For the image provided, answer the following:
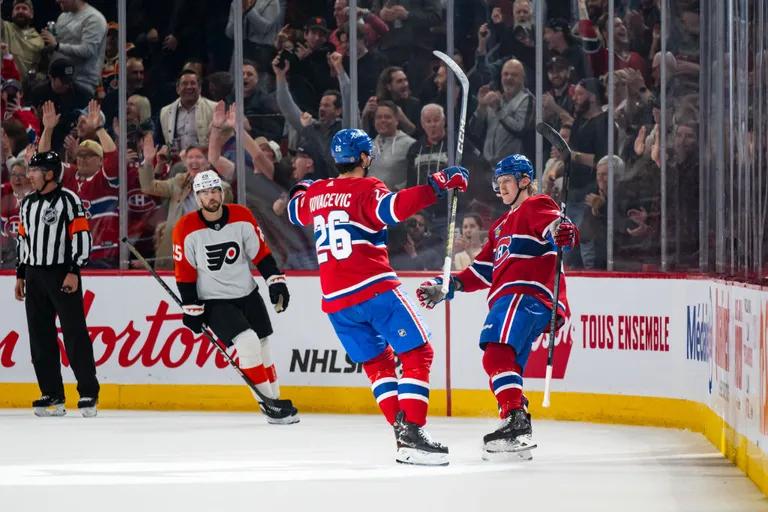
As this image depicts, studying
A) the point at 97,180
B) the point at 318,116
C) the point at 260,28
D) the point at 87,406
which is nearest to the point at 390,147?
the point at 318,116

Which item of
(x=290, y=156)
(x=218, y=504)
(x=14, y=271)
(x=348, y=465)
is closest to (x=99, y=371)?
(x=14, y=271)

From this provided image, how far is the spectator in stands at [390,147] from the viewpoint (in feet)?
29.2

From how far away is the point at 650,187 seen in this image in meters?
8.30

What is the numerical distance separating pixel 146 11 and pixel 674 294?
15.4 ft

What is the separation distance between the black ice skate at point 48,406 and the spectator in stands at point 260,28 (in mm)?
3080

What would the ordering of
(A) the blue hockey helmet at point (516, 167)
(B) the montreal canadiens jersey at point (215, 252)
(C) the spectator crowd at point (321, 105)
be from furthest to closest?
1. (C) the spectator crowd at point (321, 105)
2. (B) the montreal canadiens jersey at point (215, 252)
3. (A) the blue hockey helmet at point (516, 167)

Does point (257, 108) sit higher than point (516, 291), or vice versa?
point (257, 108)

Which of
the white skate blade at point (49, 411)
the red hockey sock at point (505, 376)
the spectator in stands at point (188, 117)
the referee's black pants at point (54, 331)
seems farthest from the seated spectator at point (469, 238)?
the red hockey sock at point (505, 376)

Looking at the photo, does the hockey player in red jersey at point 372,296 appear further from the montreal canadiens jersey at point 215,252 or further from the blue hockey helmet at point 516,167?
the montreal canadiens jersey at point 215,252

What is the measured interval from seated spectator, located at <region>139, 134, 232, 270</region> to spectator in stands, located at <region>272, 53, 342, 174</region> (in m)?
0.64

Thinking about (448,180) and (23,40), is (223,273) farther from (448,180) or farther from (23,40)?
(23,40)

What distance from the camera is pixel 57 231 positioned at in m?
6.97

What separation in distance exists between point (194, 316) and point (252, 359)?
14.4 inches

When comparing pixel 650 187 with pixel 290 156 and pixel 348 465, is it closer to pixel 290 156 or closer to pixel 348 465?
pixel 290 156
